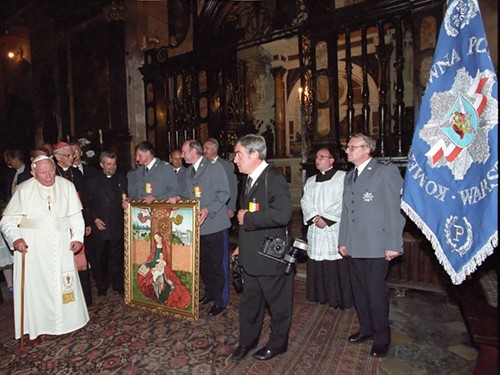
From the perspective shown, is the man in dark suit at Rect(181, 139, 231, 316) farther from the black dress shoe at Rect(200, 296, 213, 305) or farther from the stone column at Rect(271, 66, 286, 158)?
the stone column at Rect(271, 66, 286, 158)

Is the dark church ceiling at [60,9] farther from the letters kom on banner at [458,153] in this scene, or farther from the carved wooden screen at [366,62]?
the letters kom on banner at [458,153]

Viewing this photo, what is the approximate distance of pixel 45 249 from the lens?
3.38 meters

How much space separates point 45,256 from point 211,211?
1.72m

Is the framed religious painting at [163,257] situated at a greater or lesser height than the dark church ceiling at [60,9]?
lesser

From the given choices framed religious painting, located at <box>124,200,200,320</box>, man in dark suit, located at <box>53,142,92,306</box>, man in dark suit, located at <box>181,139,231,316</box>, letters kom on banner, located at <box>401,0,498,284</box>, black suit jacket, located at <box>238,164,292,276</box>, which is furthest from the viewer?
man in dark suit, located at <box>53,142,92,306</box>

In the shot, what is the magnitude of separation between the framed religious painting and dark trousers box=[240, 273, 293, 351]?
34.6 inches

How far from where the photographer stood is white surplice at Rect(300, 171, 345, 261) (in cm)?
400

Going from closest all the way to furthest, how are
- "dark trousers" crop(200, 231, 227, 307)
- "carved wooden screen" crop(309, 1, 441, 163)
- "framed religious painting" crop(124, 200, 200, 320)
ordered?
1. "framed religious painting" crop(124, 200, 200, 320)
2. "dark trousers" crop(200, 231, 227, 307)
3. "carved wooden screen" crop(309, 1, 441, 163)

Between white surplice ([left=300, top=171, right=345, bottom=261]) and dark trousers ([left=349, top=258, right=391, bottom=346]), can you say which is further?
white surplice ([left=300, top=171, right=345, bottom=261])

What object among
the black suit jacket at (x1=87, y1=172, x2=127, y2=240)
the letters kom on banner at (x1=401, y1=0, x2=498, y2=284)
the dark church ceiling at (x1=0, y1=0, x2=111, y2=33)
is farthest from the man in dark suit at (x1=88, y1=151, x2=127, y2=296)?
the dark church ceiling at (x1=0, y1=0, x2=111, y2=33)

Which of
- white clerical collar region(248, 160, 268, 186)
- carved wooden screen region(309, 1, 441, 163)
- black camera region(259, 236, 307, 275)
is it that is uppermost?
carved wooden screen region(309, 1, 441, 163)

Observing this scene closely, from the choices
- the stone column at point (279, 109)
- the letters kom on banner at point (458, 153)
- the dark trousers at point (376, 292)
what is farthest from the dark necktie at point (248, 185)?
the stone column at point (279, 109)

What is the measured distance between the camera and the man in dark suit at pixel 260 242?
2742mm

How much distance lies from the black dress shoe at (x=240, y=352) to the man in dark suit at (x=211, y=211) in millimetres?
943
